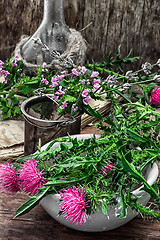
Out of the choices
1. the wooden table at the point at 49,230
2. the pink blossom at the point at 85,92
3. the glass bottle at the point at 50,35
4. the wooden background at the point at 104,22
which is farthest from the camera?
the wooden background at the point at 104,22

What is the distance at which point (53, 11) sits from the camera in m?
1.05

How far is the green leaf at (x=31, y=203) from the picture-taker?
48 centimetres

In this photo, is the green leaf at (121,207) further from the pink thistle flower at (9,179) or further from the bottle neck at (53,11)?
the bottle neck at (53,11)

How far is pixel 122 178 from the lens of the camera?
51cm

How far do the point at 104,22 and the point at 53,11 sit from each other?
276mm

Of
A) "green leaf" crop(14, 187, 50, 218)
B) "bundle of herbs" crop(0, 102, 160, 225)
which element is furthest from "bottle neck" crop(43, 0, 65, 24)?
"green leaf" crop(14, 187, 50, 218)

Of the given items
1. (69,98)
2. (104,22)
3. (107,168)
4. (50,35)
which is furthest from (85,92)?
(104,22)

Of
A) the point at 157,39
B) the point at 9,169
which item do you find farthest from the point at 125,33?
the point at 9,169

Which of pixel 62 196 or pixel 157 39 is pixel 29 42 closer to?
pixel 157 39

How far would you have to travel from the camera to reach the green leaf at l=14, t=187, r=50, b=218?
0.48 m

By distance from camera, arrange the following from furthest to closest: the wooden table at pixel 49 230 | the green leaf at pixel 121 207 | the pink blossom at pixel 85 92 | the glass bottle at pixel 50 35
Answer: the glass bottle at pixel 50 35
the pink blossom at pixel 85 92
the wooden table at pixel 49 230
the green leaf at pixel 121 207

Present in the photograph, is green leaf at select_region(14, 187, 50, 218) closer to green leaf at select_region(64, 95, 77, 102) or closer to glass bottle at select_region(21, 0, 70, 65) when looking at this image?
green leaf at select_region(64, 95, 77, 102)

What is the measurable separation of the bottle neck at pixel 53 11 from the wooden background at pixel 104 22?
22 centimetres

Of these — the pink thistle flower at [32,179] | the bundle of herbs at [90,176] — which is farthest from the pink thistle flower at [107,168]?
the pink thistle flower at [32,179]
